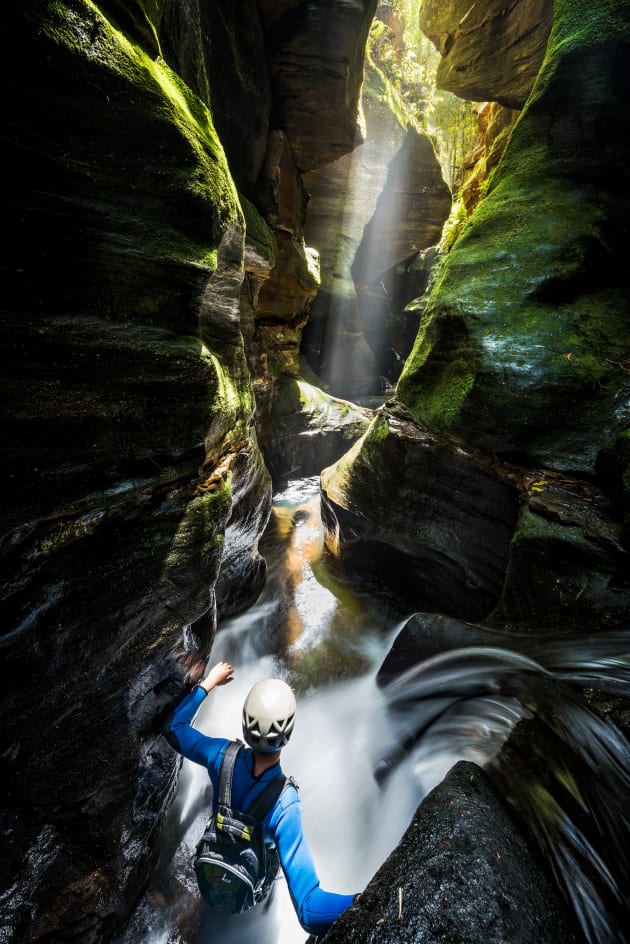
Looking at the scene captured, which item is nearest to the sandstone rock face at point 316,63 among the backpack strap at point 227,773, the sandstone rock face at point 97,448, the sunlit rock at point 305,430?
the sunlit rock at point 305,430

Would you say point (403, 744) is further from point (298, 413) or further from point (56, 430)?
point (298, 413)

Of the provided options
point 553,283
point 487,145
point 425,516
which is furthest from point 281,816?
point 487,145

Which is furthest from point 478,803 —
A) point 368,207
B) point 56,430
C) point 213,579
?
point 368,207

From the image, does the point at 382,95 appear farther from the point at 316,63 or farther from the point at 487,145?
the point at 316,63

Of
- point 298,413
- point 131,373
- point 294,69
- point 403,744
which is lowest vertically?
point 403,744

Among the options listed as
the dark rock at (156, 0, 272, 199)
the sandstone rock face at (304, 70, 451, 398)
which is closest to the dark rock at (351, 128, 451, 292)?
the sandstone rock face at (304, 70, 451, 398)

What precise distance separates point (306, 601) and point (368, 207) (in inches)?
798

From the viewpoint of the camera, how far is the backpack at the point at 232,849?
2.77 meters

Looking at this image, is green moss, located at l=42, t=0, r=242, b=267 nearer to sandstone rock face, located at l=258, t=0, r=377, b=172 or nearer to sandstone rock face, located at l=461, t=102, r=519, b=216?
sandstone rock face, located at l=258, t=0, r=377, b=172

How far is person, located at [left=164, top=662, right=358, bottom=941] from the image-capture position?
235 centimetres

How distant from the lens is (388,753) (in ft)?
13.8

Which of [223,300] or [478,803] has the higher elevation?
[223,300]

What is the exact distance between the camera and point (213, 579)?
362 centimetres

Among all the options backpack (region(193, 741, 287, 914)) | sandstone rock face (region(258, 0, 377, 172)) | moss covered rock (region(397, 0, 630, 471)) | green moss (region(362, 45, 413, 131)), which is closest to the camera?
backpack (region(193, 741, 287, 914))
